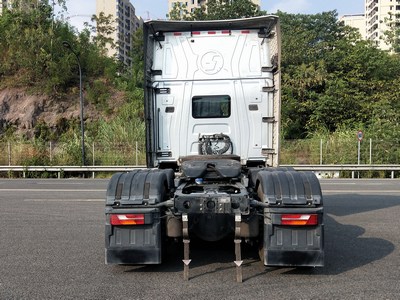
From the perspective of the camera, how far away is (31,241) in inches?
281

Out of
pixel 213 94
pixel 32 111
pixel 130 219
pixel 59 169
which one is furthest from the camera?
pixel 32 111

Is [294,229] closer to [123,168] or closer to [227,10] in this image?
[123,168]

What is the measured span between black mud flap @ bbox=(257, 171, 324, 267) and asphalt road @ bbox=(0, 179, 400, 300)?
0.28 meters

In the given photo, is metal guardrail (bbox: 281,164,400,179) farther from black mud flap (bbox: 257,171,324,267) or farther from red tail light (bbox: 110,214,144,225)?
red tail light (bbox: 110,214,144,225)

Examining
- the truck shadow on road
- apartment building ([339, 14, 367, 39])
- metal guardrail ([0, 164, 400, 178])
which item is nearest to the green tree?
metal guardrail ([0, 164, 400, 178])

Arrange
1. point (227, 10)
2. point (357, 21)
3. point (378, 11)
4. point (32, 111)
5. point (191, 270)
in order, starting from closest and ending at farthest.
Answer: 1. point (191, 270)
2. point (32, 111)
3. point (227, 10)
4. point (378, 11)
5. point (357, 21)

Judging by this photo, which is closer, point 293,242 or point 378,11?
point 293,242

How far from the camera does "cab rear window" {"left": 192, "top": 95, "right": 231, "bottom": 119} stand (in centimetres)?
752

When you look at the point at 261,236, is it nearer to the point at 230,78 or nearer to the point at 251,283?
the point at 251,283

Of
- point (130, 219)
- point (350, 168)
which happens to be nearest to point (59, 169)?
point (350, 168)

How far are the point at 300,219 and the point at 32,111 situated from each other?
31.0 m

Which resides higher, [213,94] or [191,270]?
[213,94]

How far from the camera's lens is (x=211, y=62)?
7555 millimetres

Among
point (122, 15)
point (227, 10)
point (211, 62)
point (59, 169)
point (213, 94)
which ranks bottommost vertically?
point (59, 169)
